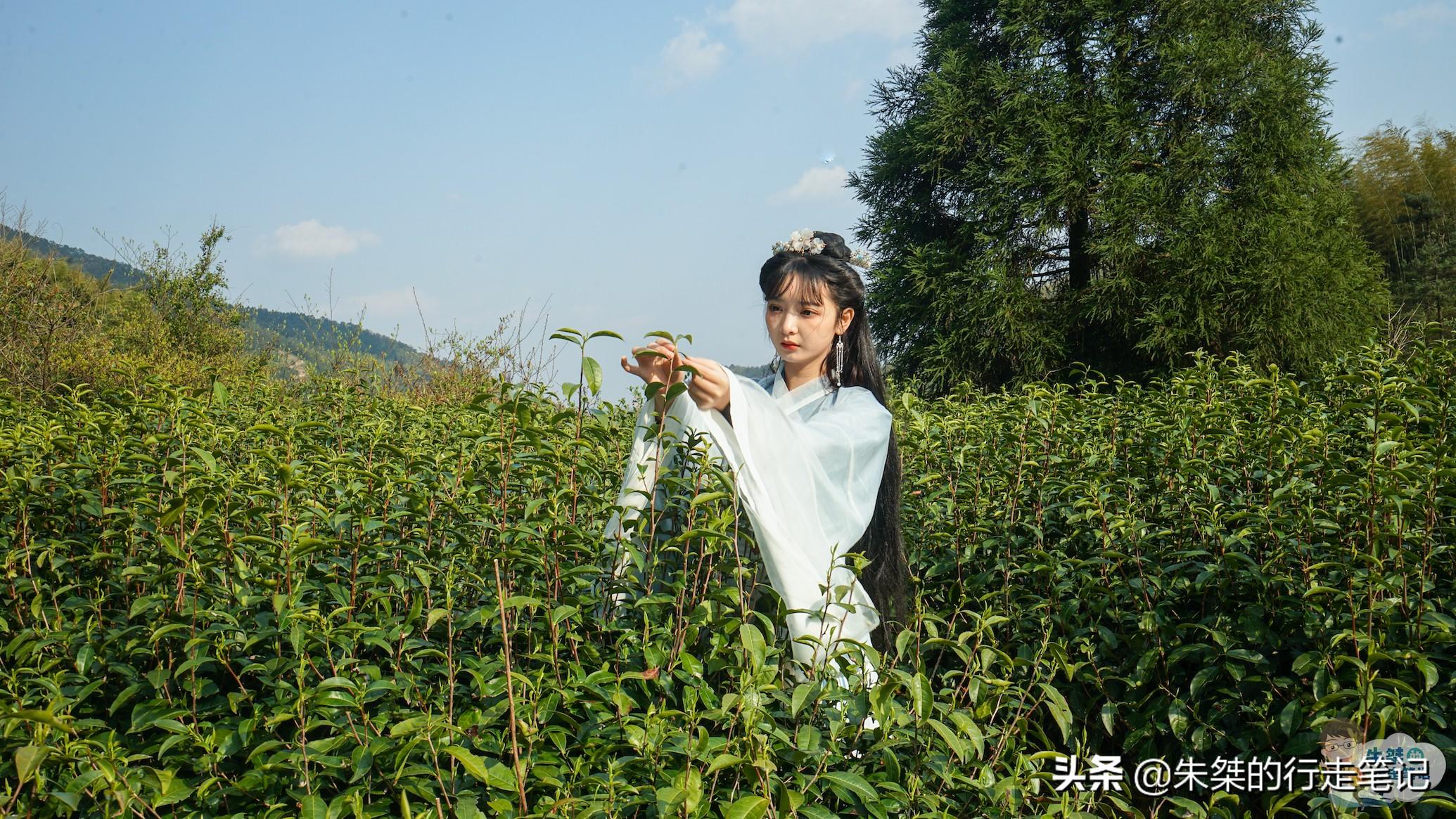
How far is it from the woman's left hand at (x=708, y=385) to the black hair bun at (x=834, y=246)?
986 millimetres

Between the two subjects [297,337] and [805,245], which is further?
[297,337]

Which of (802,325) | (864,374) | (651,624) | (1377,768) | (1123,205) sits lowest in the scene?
(1377,768)

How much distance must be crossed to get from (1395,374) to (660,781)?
8.31 feet

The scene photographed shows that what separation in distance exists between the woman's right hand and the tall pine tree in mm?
8641

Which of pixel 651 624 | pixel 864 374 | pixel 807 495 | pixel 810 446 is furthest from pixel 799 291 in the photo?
pixel 651 624

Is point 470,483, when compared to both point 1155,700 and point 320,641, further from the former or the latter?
point 1155,700

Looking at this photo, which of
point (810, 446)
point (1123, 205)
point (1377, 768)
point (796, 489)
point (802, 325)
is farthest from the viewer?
point (1123, 205)

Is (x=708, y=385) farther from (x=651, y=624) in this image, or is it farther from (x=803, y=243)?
(x=803, y=243)

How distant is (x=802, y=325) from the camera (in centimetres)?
265

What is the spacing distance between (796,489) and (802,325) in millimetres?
716

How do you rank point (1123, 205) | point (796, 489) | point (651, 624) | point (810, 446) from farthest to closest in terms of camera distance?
point (1123, 205) → point (810, 446) → point (796, 489) → point (651, 624)

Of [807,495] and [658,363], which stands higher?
[658,363]

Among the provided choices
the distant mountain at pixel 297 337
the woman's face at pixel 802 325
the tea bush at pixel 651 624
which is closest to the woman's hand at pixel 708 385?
the tea bush at pixel 651 624

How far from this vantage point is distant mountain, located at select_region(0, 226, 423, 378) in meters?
8.84
